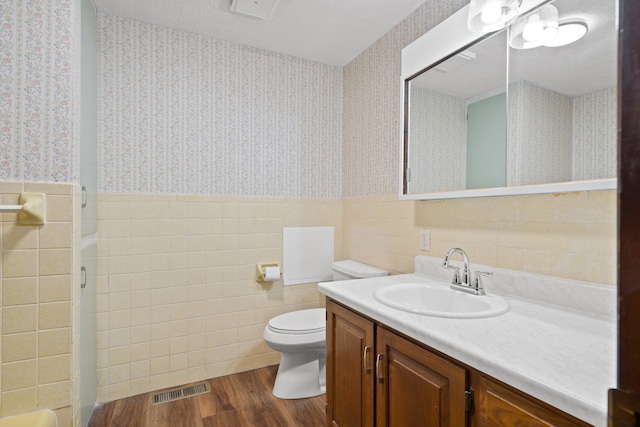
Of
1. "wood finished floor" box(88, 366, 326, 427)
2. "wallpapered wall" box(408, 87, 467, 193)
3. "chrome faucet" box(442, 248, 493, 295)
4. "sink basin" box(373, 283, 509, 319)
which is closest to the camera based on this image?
"sink basin" box(373, 283, 509, 319)

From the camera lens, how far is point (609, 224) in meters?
1.07

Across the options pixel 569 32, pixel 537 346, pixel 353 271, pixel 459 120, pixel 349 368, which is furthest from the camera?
pixel 353 271

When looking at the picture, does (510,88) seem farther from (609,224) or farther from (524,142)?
(609,224)

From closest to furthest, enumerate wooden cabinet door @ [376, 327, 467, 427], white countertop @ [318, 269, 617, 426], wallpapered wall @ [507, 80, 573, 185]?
1. white countertop @ [318, 269, 617, 426]
2. wooden cabinet door @ [376, 327, 467, 427]
3. wallpapered wall @ [507, 80, 573, 185]

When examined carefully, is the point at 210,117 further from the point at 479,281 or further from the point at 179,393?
the point at 479,281

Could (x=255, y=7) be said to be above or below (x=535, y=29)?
above

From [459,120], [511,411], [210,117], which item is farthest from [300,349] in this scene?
[210,117]

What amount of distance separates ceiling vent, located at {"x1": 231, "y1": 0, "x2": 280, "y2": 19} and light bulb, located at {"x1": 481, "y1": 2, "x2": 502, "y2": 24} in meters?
1.13

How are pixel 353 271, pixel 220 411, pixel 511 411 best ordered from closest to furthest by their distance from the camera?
pixel 511 411
pixel 220 411
pixel 353 271

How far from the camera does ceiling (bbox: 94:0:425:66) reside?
75.6 inches

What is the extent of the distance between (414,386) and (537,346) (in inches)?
15.4

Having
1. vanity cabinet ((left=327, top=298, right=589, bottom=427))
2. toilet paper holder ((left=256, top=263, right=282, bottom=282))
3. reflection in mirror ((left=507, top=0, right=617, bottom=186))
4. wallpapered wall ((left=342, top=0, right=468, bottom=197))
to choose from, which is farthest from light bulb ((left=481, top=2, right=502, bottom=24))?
toilet paper holder ((left=256, top=263, right=282, bottom=282))

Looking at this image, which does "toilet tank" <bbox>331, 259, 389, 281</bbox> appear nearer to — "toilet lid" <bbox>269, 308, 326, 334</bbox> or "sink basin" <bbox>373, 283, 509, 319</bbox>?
"toilet lid" <bbox>269, 308, 326, 334</bbox>

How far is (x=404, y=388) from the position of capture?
1.10 m
